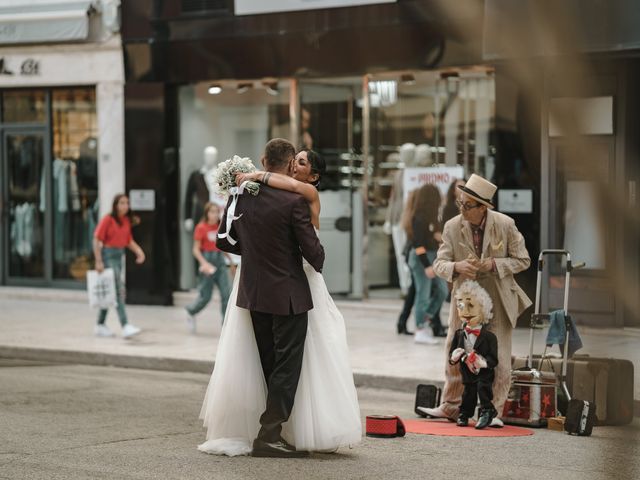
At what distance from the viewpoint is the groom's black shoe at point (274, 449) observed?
246 inches

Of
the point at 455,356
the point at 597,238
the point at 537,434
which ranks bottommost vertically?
the point at 537,434

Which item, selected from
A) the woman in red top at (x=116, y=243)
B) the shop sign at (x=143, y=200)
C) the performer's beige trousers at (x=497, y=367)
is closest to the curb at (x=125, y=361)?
the woman in red top at (x=116, y=243)

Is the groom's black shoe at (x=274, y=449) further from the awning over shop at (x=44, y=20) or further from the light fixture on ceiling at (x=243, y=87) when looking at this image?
the awning over shop at (x=44, y=20)

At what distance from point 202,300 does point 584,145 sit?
1234 cm

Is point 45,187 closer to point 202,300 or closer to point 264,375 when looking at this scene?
point 202,300

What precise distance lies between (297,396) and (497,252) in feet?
7.03

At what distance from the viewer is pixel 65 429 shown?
23.9 feet

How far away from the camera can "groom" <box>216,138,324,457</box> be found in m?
6.26

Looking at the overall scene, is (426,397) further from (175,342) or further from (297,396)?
(175,342)

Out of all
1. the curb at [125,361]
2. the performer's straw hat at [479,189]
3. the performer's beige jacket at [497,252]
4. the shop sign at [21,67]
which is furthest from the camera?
the shop sign at [21,67]

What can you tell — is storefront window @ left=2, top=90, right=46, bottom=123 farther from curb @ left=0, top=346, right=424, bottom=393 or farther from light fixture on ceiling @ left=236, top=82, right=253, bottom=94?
curb @ left=0, top=346, right=424, bottom=393

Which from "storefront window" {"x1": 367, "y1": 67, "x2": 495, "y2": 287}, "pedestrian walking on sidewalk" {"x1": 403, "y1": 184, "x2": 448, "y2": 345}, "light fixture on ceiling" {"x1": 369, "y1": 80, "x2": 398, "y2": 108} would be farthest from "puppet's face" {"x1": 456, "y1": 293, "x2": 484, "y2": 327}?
"light fixture on ceiling" {"x1": 369, "y1": 80, "x2": 398, "y2": 108}

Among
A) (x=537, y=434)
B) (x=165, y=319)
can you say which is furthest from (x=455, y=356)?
(x=165, y=319)

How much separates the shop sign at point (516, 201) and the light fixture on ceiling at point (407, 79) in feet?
7.08
